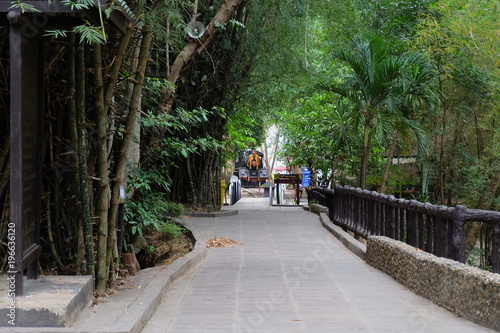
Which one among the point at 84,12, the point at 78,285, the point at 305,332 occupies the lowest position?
the point at 305,332

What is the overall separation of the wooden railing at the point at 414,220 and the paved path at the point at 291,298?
663mm

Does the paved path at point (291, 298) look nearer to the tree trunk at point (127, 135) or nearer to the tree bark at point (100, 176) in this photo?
the tree bark at point (100, 176)

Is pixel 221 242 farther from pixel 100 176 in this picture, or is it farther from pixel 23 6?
pixel 23 6

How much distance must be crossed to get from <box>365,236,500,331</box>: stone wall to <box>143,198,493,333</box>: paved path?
10 cm

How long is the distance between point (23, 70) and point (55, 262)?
2026 millimetres

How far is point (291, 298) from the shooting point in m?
6.24

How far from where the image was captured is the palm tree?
13.0 m

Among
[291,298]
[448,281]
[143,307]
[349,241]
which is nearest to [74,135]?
[143,307]

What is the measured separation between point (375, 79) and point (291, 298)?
26.3 feet

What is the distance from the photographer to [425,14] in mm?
15328

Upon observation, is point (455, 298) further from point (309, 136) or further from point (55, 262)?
point (309, 136)

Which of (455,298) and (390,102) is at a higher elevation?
(390,102)

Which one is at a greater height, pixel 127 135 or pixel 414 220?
pixel 127 135

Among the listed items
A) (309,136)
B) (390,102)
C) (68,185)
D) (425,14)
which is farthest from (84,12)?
(309,136)
